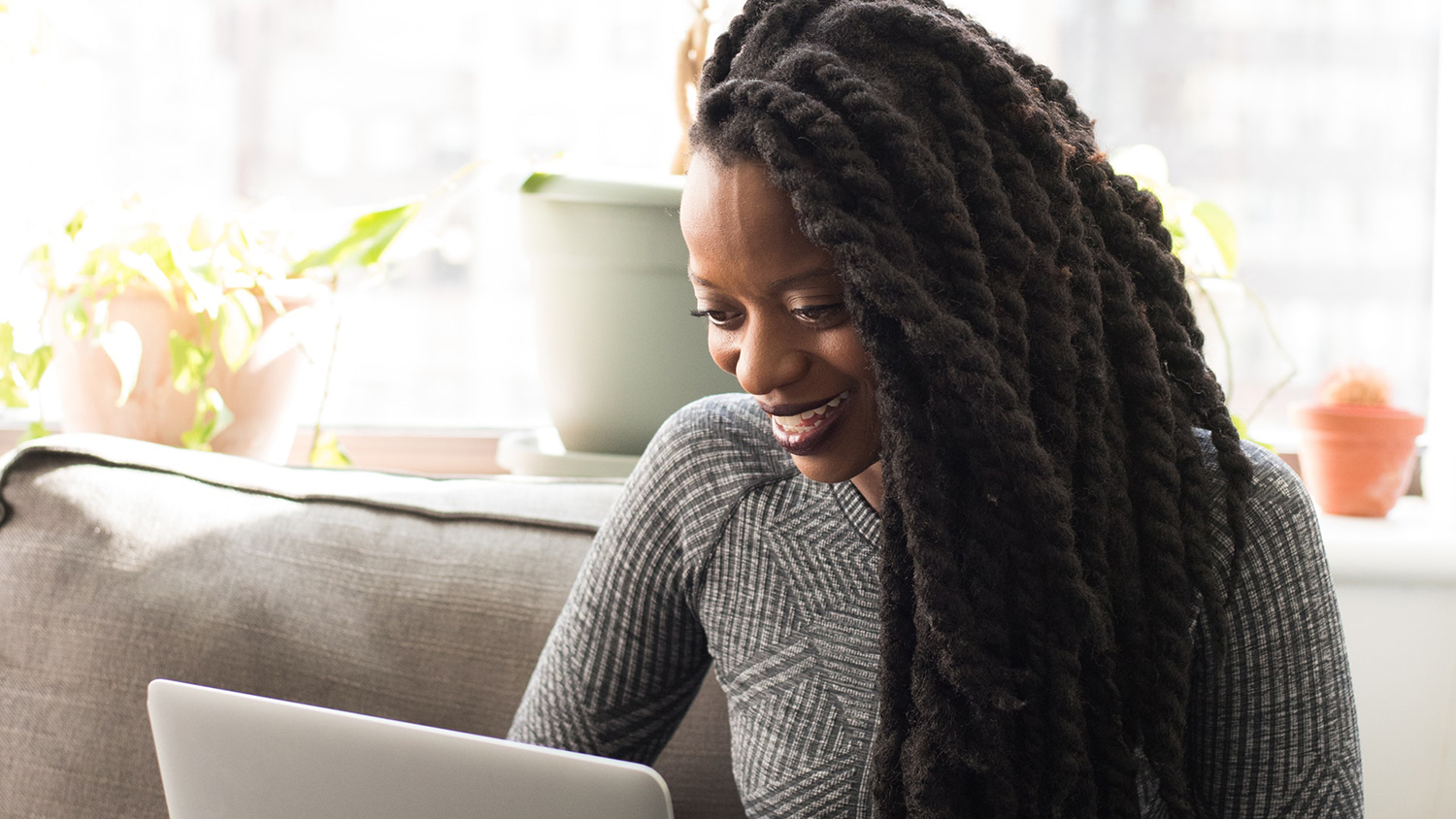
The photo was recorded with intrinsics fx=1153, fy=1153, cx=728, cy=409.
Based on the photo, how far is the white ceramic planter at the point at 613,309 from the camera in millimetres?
1160

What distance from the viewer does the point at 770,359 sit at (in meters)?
0.66

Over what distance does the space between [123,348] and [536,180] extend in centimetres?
45

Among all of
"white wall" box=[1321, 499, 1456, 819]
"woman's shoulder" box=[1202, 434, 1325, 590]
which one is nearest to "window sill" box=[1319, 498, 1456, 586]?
"white wall" box=[1321, 499, 1456, 819]

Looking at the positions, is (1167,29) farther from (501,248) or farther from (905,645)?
(905,645)

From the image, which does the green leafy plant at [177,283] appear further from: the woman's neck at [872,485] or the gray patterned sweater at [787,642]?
the woman's neck at [872,485]

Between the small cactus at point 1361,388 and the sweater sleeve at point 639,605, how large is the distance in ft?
2.39

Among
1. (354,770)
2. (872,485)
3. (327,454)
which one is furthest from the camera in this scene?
(327,454)

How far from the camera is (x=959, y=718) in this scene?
2.12ft

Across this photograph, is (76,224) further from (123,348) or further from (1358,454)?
(1358,454)

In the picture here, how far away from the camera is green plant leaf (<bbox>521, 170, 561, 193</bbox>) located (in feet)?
3.80

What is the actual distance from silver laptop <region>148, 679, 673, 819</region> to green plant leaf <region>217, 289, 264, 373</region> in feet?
2.04

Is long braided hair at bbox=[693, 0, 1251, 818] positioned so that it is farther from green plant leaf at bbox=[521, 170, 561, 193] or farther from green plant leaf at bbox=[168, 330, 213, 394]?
green plant leaf at bbox=[168, 330, 213, 394]

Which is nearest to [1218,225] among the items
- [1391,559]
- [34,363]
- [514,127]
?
[1391,559]

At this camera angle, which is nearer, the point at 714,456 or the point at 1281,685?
the point at 1281,685
